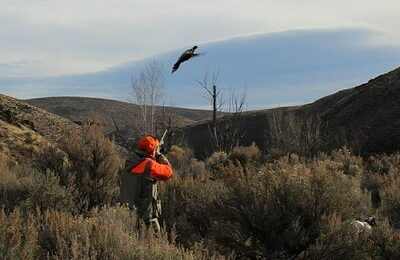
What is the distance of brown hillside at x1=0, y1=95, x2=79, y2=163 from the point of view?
73.7 ft

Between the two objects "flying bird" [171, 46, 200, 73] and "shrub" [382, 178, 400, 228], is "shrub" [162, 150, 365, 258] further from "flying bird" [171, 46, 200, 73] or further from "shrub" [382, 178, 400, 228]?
"flying bird" [171, 46, 200, 73]

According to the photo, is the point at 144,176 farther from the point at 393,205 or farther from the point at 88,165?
the point at 88,165

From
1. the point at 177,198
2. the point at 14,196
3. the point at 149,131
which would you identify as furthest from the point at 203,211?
the point at 149,131

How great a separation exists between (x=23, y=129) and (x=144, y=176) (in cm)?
1944

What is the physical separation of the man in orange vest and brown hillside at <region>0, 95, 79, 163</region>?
39.4 ft

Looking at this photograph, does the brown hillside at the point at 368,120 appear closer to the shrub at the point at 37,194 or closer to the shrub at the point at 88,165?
the shrub at the point at 88,165

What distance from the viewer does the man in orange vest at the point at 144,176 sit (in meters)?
7.77

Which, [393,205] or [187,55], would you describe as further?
[393,205]

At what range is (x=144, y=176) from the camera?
786 cm

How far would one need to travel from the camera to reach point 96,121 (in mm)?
15633

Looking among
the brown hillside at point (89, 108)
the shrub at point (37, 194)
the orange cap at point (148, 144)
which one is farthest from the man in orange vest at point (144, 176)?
the brown hillside at point (89, 108)

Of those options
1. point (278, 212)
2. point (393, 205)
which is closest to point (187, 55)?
point (278, 212)

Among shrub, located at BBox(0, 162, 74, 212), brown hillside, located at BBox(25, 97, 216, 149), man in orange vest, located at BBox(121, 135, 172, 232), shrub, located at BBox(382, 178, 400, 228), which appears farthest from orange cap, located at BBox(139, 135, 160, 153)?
brown hillside, located at BBox(25, 97, 216, 149)

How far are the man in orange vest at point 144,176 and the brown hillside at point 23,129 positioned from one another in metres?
12.0
